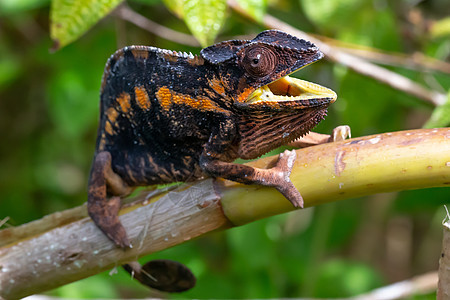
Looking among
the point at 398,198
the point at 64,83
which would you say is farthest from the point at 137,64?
the point at 398,198

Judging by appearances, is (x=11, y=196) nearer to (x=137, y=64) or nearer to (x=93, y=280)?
(x=93, y=280)

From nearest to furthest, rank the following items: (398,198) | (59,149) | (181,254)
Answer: (181,254)
(398,198)
(59,149)

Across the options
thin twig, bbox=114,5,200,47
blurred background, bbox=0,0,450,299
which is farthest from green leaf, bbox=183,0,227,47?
thin twig, bbox=114,5,200,47

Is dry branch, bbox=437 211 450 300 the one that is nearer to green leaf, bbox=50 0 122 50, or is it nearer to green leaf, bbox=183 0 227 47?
green leaf, bbox=183 0 227 47

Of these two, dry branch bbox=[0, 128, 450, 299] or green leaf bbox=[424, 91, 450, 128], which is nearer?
dry branch bbox=[0, 128, 450, 299]

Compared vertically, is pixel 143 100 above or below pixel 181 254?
above

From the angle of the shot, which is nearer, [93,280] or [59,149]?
[93,280]

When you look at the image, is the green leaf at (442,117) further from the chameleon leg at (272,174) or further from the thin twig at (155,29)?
the thin twig at (155,29)
